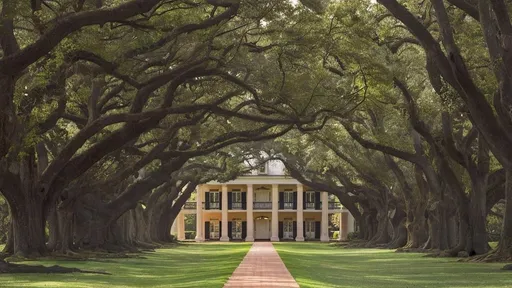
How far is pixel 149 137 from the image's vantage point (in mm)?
47062

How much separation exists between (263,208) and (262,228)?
308 centimetres

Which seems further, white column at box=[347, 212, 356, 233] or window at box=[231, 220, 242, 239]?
white column at box=[347, 212, 356, 233]

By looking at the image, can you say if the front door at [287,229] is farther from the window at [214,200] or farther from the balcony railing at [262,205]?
the window at [214,200]

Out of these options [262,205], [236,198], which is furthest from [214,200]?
[262,205]

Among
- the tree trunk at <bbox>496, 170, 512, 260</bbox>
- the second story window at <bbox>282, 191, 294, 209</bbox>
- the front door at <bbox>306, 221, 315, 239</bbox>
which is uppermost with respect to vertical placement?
the second story window at <bbox>282, 191, 294, 209</bbox>

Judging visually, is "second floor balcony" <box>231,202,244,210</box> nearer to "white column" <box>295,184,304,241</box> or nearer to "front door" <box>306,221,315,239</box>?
"white column" <box>295,184,304,241</box>

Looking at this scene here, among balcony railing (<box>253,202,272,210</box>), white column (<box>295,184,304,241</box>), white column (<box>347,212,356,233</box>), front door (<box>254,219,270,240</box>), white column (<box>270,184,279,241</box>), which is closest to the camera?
white column (<box>295,184,304,241</box>)

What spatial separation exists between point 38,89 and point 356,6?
33.5 ft

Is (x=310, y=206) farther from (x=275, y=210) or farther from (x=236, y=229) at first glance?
(x=236, y=229)

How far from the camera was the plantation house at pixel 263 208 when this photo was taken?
4535 inches

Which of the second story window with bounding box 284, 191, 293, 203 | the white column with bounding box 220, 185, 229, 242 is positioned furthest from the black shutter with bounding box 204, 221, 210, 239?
the second story window with bounding box 284, 191, 293, 203

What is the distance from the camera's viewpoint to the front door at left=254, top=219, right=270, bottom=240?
11831 centimetres

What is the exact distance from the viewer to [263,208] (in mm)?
116938

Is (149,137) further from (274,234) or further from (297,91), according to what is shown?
(274,234)
